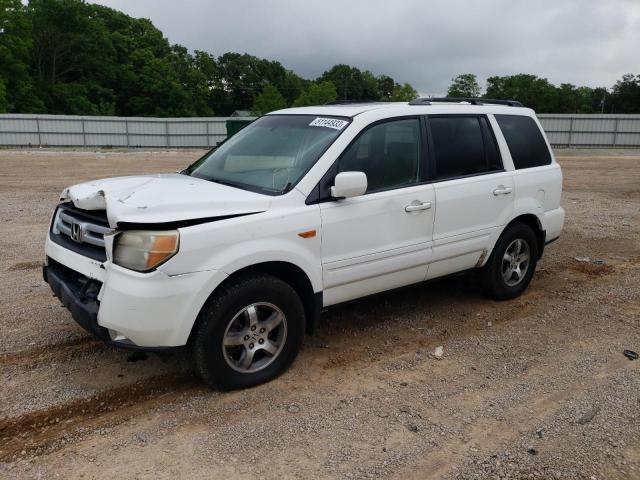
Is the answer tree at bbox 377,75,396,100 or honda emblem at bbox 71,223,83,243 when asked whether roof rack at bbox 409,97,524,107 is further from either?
tree at bbox 377,75,396,100

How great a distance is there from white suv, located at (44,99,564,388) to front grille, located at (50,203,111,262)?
0.05 ft

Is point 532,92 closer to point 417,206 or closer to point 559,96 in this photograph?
point 559,96

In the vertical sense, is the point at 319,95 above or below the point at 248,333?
above

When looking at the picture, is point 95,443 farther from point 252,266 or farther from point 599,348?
point 599,348

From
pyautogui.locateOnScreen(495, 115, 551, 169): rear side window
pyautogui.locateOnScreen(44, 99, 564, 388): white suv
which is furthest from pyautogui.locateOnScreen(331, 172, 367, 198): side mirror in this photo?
pyautogui.locateOnScreen(495, 115, 551, 169): rear side window

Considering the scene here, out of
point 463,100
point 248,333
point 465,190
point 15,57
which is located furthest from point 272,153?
point 15,57

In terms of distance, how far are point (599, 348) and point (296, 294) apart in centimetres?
261

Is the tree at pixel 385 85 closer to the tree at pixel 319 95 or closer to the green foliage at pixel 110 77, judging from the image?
the green foliage at pixel 110 77

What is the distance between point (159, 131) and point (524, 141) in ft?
107

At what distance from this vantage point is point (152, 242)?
326 centimetres

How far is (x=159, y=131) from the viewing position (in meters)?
35.2

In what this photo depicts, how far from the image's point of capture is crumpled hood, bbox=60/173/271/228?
336 centimetres

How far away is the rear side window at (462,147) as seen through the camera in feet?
15.6

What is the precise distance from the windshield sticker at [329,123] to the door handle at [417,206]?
32.0 inches
